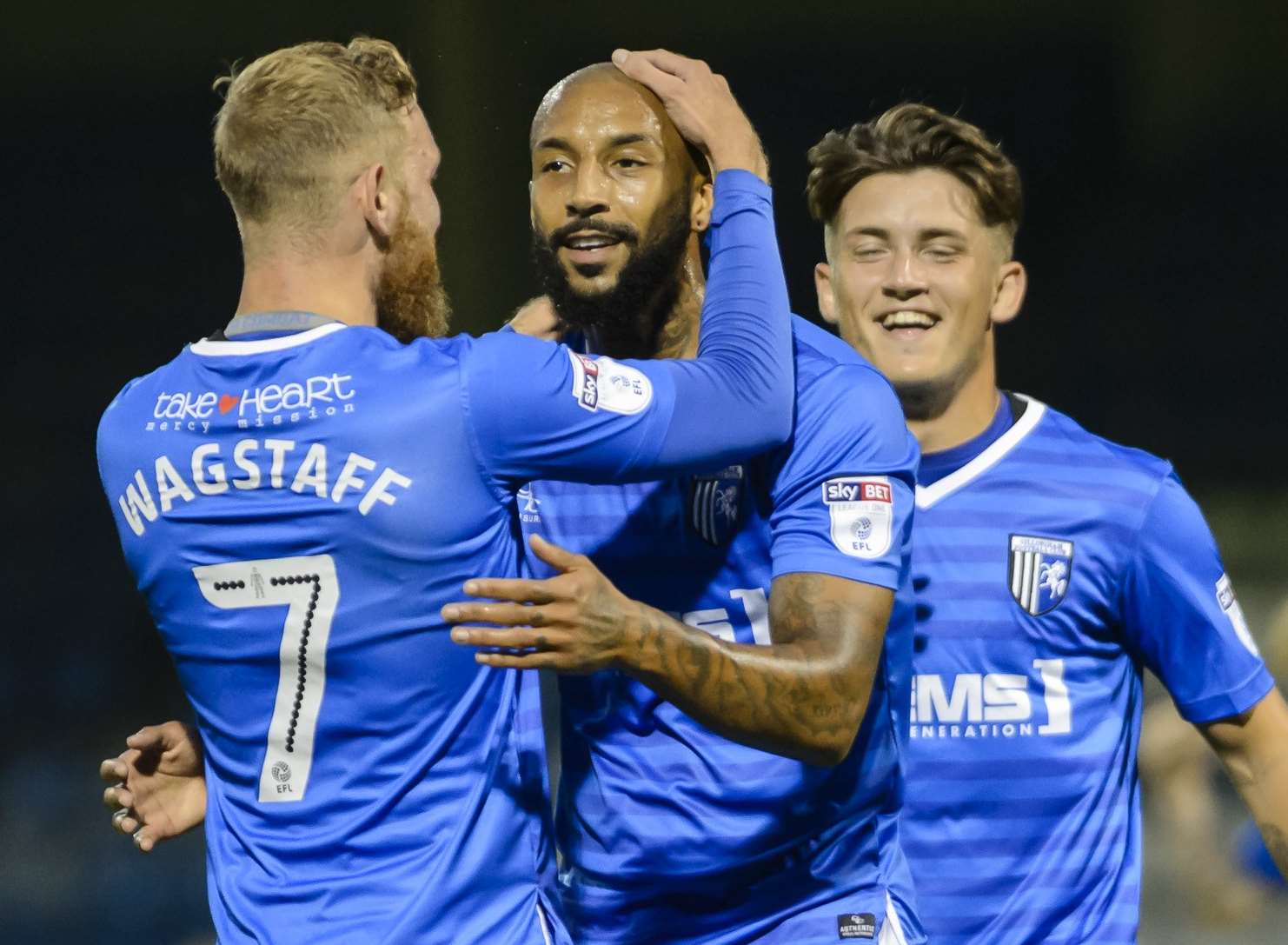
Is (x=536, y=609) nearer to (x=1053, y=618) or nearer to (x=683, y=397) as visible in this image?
(x=683, y=397)

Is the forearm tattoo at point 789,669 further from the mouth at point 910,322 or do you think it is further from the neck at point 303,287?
the mouth at point 910,322

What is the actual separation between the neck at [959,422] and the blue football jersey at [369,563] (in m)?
0.93

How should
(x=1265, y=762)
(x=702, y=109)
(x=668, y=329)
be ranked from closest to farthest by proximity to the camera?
1. (x=702, y=109)
2. (x=668, y=329)
3. (x=1265, y=762)

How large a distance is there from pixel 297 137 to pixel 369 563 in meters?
0.58

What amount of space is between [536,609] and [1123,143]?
672 centimetres

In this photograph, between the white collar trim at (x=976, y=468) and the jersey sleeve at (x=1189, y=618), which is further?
the white collar trim at (x=976, y=468)

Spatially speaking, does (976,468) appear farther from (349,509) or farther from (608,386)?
(349,509)

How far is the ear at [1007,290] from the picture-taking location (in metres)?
3.43

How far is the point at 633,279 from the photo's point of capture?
276cm

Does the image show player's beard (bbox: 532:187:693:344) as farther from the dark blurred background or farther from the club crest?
the dark blurred background

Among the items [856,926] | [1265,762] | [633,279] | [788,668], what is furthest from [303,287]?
[1265,762]

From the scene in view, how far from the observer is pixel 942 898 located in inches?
119

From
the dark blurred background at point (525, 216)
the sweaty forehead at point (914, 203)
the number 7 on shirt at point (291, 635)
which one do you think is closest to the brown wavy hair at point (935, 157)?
the sweaty forehead at point (914, 203)

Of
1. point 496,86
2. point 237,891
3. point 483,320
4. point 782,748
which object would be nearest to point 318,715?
point 237,891
